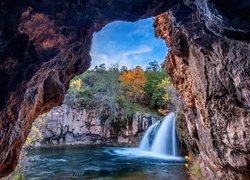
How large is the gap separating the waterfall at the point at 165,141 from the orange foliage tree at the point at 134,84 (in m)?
13.0

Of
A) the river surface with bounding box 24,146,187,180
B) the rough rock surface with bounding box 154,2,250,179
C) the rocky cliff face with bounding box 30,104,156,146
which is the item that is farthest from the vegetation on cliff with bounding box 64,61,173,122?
the rough rock surface with bounding box 154,2,250,179

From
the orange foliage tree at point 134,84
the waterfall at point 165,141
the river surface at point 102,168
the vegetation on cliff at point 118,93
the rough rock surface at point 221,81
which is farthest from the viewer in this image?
the orange foliage tree at point 134,84

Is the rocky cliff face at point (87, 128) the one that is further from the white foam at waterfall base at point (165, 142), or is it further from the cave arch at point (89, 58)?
the cave arch at point (89, 58)

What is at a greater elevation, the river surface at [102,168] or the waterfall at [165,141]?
the waterfall at [165,141]

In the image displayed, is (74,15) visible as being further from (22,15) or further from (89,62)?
(89,62)

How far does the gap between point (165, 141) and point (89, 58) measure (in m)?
17.7

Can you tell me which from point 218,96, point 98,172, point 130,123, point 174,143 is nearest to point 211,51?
point 218,96

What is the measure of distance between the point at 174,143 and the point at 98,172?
365 inches

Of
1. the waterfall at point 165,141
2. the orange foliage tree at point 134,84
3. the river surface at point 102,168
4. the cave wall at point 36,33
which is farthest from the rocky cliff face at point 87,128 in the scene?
the cave wall at point 36,33

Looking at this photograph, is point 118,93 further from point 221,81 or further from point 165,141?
point 221,81

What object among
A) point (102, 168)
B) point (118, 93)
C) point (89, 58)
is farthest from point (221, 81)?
point (118, 93)

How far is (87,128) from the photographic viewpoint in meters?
31.3

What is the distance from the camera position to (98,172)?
15.4 m

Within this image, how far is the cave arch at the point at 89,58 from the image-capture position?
3699 millimetres
